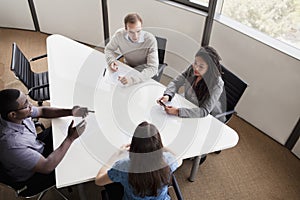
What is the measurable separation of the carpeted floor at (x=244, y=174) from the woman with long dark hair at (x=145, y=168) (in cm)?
85

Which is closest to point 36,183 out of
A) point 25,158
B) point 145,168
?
point 25,158

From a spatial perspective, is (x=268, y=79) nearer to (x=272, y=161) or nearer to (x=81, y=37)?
(x=272, y=161)

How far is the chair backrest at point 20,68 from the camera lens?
8.23 ft

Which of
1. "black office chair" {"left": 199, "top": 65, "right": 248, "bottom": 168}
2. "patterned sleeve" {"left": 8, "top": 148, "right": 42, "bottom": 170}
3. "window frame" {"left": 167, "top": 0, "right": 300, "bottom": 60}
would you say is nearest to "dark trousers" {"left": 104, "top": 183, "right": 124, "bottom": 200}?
"patterned sleeve" {"left": 8, "top": 148, "right": 42, "bottom": 170}

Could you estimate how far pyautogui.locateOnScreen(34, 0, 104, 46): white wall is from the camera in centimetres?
370

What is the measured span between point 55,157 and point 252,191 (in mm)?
1641

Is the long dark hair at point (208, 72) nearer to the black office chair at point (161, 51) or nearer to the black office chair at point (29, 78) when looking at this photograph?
the black office chair at point (161, 51)

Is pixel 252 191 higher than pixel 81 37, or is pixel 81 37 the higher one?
pixel 81 37

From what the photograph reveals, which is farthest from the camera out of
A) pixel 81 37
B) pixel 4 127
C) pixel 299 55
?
pixel 81 37

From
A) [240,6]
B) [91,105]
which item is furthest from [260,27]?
[91,105]

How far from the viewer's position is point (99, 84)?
2.44m

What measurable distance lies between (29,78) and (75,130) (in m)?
1.01

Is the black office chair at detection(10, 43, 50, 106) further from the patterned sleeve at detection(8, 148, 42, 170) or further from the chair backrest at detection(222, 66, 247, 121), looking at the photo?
the chair backrest at detection(222, 66, 247, 121)

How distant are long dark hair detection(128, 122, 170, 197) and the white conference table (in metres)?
0.31
